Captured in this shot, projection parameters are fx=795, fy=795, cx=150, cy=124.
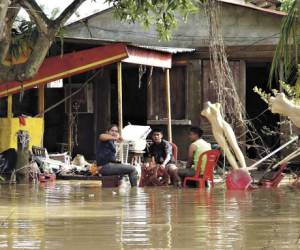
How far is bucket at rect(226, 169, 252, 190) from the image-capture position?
13539mm

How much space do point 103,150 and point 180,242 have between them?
753 cm

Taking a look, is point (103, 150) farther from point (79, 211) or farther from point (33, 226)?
point (33, 226)

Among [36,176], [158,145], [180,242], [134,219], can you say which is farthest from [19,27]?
[180,242]

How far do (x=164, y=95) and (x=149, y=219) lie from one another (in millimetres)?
11039

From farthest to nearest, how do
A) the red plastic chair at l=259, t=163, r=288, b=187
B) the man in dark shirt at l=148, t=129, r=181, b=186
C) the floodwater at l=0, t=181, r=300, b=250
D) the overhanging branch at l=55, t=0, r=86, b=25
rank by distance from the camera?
the man in dark shirt at l=148, t=129, r=181, b=186
the red plastic chair at l=259, t=163, r=288, b=187
the overhanging branch at l=55, t=0, r=86, b=25
the floodwater at l=0, t=181, r=300, b=250

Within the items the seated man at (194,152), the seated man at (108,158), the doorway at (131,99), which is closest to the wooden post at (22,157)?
the seated man at (108,158)

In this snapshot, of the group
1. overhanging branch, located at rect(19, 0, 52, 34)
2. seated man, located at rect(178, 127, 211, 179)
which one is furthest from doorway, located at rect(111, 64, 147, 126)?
overhanging branch, located at rect(19, 0, 52, 34)

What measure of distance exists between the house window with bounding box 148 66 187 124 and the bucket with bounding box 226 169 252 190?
239 inches

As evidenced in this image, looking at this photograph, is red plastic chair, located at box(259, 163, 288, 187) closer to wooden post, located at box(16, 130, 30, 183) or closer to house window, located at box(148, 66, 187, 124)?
wooden post, located at box(16, 130, 30, 183)

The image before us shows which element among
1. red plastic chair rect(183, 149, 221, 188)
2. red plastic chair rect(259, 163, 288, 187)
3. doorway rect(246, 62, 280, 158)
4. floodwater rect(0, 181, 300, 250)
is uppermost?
doorway rect(246, 62, 280, 158)

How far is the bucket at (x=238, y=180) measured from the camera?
44.4 feet

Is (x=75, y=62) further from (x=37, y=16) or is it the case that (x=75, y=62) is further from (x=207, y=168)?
(x=207, y=168)

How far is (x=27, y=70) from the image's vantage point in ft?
42.2

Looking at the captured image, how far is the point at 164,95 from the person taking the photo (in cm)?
1961
